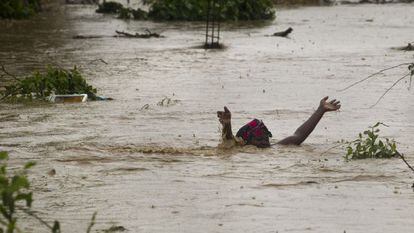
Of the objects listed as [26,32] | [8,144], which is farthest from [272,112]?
[26,32]

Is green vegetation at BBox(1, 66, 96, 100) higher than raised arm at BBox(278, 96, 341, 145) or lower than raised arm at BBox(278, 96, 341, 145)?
lower

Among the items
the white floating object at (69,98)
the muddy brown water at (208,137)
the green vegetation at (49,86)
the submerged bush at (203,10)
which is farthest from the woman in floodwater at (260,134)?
the submerged bush at (203,10)

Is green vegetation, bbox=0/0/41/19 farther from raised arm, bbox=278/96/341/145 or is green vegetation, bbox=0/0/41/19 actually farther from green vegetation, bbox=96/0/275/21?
raised arm, bbox=278/96/341/145

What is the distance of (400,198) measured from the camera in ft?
27.3

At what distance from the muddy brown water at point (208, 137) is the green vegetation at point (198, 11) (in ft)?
16.4

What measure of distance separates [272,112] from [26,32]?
1370 cm

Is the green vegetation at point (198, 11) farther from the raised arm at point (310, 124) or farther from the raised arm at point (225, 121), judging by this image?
the raised arm at point (225, 121)

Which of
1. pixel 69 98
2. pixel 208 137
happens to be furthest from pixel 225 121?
pixel 69 98

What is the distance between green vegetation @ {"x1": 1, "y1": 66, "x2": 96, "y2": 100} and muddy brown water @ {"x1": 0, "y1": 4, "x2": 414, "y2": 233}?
0.49 meters

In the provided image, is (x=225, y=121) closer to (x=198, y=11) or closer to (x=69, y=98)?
(x=69, y=98)

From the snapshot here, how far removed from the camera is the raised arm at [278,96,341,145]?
10.9 metres

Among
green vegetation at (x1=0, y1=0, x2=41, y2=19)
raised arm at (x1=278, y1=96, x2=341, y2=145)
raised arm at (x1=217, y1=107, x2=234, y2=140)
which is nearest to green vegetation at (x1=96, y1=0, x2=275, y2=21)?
green vegetation at (x1=0, y1=0, x2=41, y2=19)

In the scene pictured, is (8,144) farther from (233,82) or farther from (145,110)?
(233,82)

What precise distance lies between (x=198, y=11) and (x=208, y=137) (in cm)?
1824
